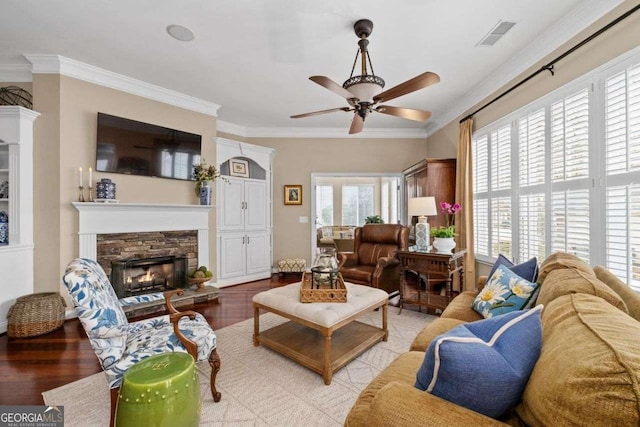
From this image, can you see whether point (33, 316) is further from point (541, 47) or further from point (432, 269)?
point (541, 47)

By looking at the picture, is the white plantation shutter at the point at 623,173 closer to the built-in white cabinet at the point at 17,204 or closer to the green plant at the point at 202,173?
the green plant at the point at 202,173

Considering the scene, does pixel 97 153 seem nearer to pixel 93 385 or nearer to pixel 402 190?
pixel 93 385

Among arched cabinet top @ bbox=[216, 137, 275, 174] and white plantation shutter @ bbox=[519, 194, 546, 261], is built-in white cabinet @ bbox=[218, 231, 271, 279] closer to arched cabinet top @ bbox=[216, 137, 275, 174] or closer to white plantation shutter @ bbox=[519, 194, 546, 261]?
arched cabinet top @ bbox=[216, 137, 275, 174]

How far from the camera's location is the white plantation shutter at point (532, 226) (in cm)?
285

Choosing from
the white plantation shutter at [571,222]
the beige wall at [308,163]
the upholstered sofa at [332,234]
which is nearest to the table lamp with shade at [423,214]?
the white plantation shutter at [571,222]

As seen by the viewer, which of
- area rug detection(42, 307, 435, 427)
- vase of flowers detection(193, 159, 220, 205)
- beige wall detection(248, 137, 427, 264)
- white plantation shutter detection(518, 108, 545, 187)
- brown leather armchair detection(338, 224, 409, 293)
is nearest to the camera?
area rug detection(42, 307, 435, 427)

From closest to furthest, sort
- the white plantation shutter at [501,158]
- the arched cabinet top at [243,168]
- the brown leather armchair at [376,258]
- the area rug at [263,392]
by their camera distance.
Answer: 1. the area rug at [263,392]
2. the white plantation shutter at [501,158]
3. the brown leather armchair at [376,258]
4. the arched cabinet top at [243,168]

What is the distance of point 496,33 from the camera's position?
105 inches

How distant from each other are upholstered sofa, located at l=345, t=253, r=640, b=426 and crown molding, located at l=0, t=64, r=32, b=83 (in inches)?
190

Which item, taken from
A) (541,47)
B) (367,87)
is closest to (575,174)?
(541,47)

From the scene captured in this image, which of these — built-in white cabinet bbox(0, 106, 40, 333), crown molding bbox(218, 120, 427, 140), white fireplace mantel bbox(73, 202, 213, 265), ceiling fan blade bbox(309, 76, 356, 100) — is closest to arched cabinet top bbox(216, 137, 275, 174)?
crown molding bbox(218, 120, 427, 140)

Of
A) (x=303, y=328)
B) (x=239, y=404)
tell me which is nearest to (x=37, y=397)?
(x=239, y=404)

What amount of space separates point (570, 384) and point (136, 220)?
166 inches

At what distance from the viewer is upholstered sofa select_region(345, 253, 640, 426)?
63cm
